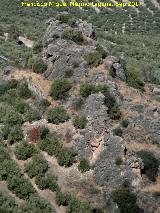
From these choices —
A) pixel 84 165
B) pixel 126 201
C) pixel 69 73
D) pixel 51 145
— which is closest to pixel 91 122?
pixel 51 145

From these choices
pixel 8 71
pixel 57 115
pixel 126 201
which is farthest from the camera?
pixel 8 71

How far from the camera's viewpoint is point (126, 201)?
37.7 meters

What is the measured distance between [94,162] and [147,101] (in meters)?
8.73

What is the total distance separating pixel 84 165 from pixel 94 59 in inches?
460

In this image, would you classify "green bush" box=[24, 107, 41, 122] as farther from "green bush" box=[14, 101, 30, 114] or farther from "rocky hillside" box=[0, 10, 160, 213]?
"green bush" box=[14, 101, 30, 114]

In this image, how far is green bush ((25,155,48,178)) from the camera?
4047cm

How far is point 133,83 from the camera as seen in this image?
49.5 m

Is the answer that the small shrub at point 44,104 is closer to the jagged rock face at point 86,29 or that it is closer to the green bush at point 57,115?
the green bush at point 57,115

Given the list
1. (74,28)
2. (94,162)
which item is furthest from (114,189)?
(74,28)

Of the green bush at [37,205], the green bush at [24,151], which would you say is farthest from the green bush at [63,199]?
the green bush at [24,151]

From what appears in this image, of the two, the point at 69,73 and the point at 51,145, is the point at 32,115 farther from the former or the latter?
the point at 69,73

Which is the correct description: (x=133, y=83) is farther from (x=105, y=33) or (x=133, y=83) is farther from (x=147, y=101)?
(x=105, y=33)

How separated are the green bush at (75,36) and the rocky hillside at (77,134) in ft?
0.33

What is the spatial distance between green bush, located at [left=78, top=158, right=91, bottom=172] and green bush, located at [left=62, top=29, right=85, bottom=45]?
51.2 ft
